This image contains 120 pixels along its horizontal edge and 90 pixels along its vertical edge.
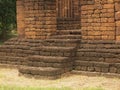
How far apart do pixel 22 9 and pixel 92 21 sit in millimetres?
3221

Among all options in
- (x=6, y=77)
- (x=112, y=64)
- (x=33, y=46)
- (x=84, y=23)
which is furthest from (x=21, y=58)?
(x=112, y=64)

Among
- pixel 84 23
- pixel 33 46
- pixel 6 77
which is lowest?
pixel 6 77

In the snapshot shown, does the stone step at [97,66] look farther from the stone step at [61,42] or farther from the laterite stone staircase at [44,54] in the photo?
the stone step at [61,42]

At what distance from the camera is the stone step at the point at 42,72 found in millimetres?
7633

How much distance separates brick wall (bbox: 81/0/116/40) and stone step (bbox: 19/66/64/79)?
1292mm

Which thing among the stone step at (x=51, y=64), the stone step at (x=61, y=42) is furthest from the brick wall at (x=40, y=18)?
the stone step at (x=51, y=64)

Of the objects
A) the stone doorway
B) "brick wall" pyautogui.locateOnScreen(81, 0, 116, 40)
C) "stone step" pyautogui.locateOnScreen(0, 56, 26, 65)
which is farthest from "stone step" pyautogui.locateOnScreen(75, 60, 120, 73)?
the stone doorway

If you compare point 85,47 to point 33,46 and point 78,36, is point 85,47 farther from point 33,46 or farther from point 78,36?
point 33,46

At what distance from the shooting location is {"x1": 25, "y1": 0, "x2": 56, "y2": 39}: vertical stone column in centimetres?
937

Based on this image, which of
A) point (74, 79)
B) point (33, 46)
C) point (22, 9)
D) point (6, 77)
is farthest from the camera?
point (22, 9)

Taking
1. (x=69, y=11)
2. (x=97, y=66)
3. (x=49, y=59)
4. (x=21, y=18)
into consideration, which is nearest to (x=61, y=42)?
(x=49, y=59)

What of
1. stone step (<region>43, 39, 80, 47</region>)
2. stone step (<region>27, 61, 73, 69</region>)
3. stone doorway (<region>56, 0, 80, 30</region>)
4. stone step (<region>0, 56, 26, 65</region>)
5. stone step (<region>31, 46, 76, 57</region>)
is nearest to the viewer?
stone step (<region>27, 61, 73, 69</region>)

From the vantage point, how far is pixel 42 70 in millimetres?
7715

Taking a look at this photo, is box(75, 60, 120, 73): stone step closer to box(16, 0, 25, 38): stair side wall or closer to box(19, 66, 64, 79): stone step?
box(19, 66, 64, 79): stone step
